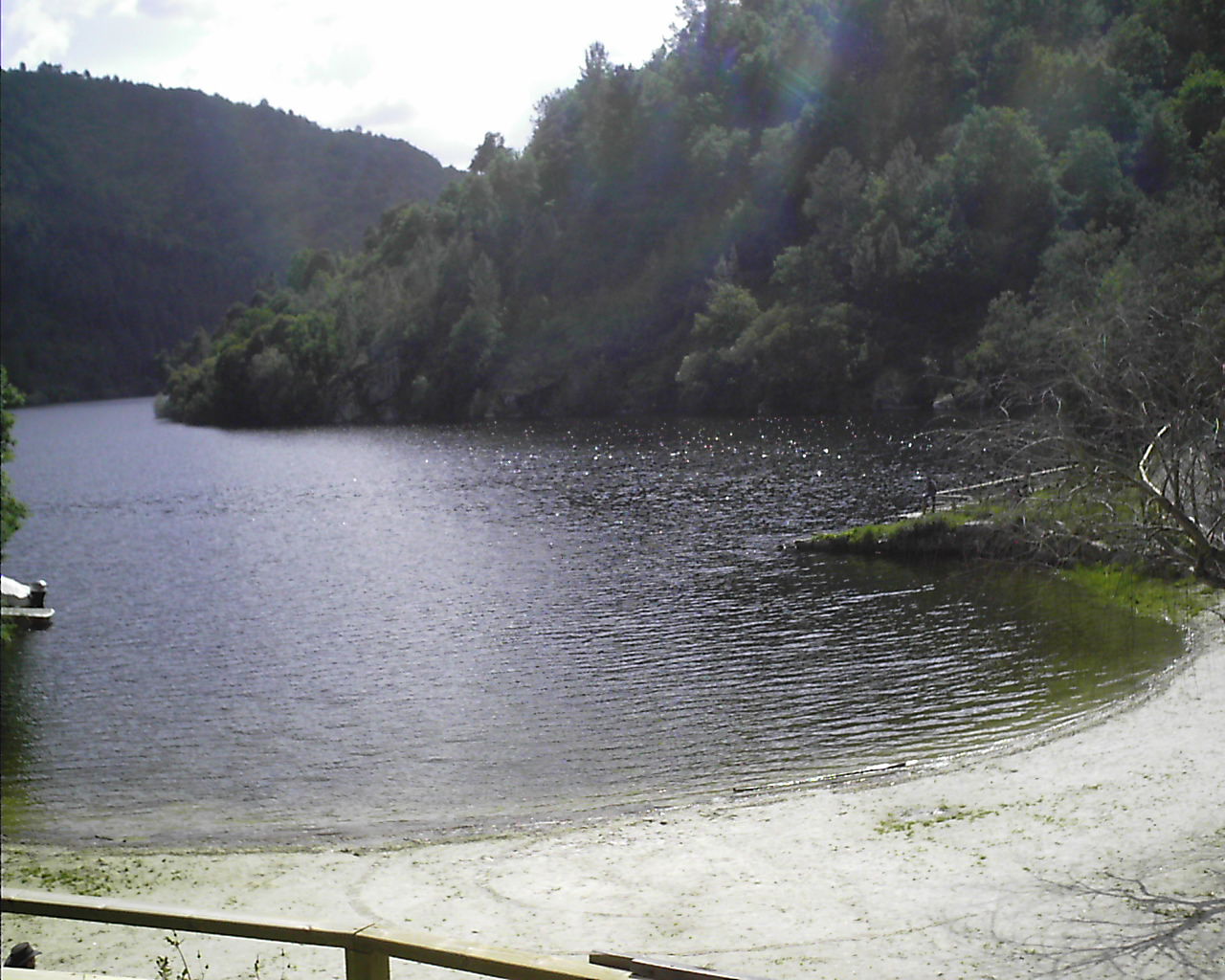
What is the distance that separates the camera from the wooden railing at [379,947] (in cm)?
456

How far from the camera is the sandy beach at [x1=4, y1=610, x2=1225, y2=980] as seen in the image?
428 inches

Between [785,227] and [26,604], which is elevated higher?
[785,227]

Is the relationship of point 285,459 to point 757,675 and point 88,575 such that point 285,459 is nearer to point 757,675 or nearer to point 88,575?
point 88,575

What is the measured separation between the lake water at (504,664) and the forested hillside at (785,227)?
2895 centimetres

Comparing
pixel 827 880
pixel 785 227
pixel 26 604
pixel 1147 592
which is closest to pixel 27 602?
pixel 26 604

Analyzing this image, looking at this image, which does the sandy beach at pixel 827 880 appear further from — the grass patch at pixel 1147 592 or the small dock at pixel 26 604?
the small dock at pixel 26 604

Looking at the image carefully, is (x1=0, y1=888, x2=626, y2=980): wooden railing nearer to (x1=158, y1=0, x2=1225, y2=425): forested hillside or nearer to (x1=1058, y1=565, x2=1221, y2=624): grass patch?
(x1=1058, y1=565, x2=1221, y2=624): grass patch

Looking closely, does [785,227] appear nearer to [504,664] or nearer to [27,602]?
[27,602]

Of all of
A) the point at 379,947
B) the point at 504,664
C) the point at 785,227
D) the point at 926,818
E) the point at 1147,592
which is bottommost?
the point at 504,664

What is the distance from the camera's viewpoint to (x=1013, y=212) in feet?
308

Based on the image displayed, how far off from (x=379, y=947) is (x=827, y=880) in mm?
9313

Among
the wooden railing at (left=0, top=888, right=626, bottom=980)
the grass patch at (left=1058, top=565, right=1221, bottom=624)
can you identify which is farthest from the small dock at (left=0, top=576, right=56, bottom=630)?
the wooden railing at (left=0, top=888, right=626, bottom=980)

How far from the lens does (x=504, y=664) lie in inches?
1063

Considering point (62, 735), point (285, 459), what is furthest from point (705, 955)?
point (285, 459)
